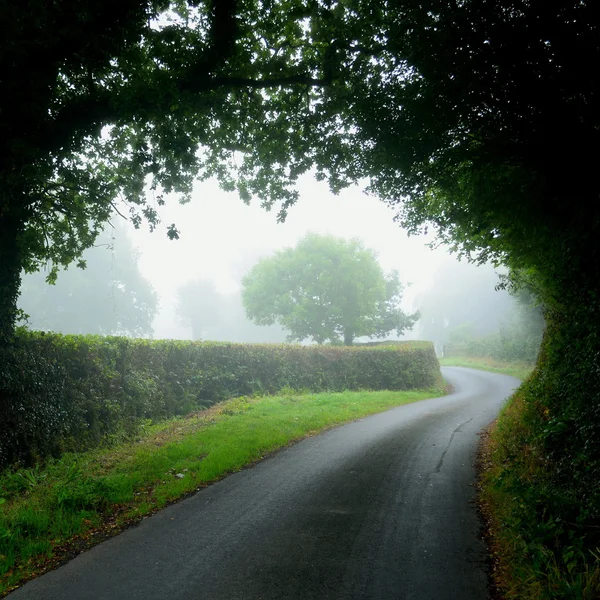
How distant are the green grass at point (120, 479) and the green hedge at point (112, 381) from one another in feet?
2.39

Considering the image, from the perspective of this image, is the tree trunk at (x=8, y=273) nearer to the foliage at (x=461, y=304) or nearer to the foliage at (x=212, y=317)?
the foliage at (x=212, y=317)

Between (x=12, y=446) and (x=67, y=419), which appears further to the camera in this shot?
(x=67, y=419)

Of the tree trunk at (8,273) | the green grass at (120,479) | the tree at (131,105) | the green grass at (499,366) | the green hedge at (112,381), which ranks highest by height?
the tree at (131,105)

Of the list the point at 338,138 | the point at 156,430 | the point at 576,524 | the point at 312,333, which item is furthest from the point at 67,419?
the point at 312,333

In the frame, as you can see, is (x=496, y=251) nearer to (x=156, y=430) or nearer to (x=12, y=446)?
(x=156, y=430)

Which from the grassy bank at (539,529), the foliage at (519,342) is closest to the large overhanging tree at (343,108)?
the grassy bank at (539,529)

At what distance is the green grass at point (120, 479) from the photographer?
16.2ft

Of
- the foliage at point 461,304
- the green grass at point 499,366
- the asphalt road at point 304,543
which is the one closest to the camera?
the asphalt road at point 304,543

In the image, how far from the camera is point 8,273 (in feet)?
28.7

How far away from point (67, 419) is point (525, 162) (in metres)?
10.9

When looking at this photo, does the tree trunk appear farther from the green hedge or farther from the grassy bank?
the grassy bank

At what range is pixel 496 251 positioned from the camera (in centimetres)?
938

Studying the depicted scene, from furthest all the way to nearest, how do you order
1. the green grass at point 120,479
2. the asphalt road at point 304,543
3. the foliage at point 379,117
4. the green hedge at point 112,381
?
the green hedge at point 112,381, the foliage at point 379,117, the green grass at point 120,479, the asphalt road at point 304,543

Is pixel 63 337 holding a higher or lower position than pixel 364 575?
higher
